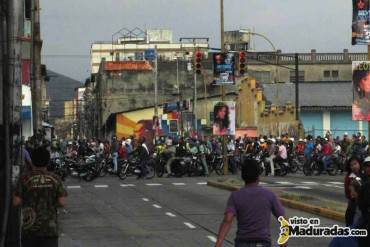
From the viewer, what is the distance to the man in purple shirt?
685 cm

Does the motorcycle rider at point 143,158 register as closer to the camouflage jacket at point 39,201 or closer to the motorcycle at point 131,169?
the motorcycle at point 131,169

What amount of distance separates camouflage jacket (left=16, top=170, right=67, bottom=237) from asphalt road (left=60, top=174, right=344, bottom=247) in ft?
16.6

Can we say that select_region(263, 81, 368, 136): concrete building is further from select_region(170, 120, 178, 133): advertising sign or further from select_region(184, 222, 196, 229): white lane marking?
select_region(184, 222, 196, 229): white lane marking

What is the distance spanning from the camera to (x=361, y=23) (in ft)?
57.0

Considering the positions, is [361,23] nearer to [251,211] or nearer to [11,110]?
[11,110]

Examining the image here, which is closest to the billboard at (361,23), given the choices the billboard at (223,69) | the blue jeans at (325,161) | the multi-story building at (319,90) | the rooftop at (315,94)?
the billboard at (223,69)

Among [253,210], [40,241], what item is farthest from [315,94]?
[253,210]

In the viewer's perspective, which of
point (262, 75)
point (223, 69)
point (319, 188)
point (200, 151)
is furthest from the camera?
point (262, 75)

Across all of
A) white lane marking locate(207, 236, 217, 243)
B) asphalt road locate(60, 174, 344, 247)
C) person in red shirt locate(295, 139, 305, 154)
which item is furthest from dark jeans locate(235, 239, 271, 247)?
person in red shirt locate(295, 139, 305, 154)

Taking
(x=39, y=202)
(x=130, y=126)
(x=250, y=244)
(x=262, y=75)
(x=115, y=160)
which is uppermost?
(x=262, y=75)

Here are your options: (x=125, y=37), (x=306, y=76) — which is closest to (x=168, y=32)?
(x=125, y=37)

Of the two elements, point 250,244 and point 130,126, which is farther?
point 130,126

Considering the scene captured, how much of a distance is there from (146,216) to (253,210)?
10.9m

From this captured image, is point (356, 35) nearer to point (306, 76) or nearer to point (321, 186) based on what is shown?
point (321, 186)
